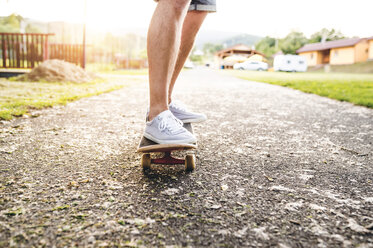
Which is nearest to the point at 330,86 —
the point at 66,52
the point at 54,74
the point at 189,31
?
the point at 189,31

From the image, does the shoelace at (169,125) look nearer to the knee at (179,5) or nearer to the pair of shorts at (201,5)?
the knee at (179,5)

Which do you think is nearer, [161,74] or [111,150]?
[161,74]

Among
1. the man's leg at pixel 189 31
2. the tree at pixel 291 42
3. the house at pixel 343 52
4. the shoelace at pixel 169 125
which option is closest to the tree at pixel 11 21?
the man's leg at pixel 189 31

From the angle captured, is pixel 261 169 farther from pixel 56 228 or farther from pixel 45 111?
pixel 45 111

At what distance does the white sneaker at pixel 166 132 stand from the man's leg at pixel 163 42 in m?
0.09

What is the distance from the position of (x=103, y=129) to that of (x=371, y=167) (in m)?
1.67

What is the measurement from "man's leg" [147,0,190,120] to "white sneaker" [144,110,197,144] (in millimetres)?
85

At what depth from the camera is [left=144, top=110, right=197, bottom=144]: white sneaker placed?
1.13 meters

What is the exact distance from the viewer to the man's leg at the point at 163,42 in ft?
3.75

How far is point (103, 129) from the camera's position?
6.20ft

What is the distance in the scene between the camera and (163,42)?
115 cm

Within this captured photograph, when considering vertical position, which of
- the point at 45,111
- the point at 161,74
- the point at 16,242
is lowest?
the point at 16,242

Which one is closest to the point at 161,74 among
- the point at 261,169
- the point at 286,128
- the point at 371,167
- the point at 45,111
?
the point at 261,169

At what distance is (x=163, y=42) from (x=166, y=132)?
0.41m
